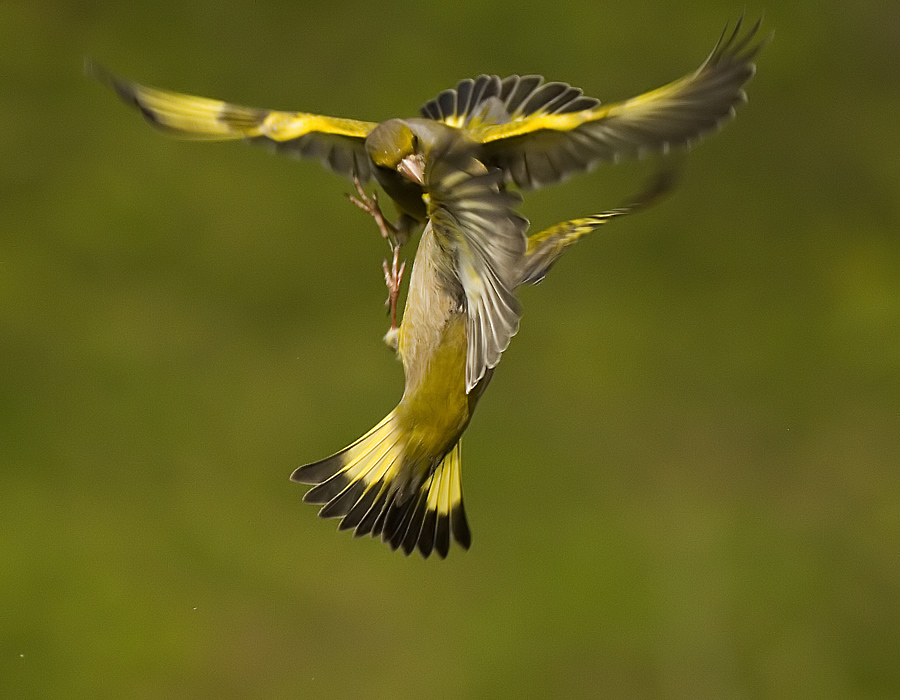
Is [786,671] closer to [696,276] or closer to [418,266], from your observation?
[696,276]

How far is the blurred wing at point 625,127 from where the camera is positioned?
1341mm

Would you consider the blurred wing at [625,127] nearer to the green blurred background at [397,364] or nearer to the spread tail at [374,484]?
the spread tail at [374,484]

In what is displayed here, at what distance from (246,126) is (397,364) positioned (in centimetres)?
125

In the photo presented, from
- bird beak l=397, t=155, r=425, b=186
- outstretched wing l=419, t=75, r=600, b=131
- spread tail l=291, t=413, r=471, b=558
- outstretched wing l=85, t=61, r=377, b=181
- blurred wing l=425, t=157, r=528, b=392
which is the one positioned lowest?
spread tail l=291, t=413, r=471, b=558

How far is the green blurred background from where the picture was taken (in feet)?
8.41

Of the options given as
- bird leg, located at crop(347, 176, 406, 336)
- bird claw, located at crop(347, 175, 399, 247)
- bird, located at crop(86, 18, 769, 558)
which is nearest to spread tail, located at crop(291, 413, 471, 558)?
bird, located at crop(86, 18, 769, 558)

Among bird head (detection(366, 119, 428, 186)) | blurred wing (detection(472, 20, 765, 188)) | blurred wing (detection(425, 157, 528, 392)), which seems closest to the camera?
blurred wing (detection(425, 157, 528, 392))

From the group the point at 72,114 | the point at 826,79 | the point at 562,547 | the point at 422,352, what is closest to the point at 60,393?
the point at 72,114

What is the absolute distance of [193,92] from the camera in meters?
3.25

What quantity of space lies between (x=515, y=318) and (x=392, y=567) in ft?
4.95

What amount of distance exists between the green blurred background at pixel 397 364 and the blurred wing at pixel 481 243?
1385 millimetres

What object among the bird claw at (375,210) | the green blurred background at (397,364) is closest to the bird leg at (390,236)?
the bird claw at (375,210)

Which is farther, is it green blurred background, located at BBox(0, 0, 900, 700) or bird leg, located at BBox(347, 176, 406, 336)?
green blurred background, located at BBox(0, 0, 900, 700)

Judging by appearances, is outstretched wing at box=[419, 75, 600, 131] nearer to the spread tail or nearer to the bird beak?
the bird beak
